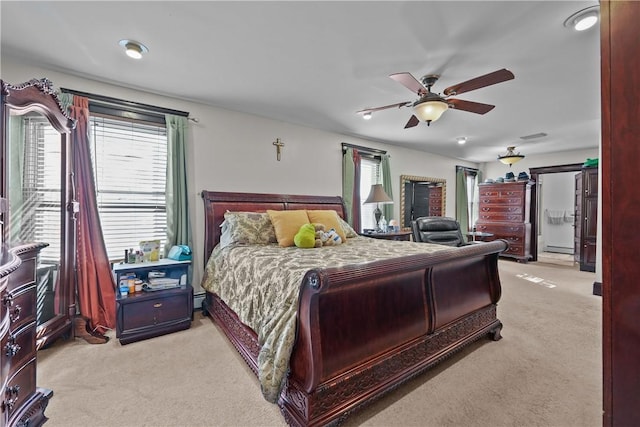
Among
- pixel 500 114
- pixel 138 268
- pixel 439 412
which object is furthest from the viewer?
pixel 500 114

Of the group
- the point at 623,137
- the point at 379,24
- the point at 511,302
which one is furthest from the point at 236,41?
the point at 511,302

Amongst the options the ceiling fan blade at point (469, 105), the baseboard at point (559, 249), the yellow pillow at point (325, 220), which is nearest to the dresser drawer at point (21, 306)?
the yellow pillow at point (325, 220)

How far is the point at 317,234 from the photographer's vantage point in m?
3.05

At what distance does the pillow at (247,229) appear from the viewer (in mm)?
3049

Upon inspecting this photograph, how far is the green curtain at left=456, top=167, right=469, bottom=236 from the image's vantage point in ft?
22.5

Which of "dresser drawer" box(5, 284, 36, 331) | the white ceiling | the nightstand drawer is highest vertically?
the white ceiling

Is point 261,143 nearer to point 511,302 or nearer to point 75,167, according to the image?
point 75,167

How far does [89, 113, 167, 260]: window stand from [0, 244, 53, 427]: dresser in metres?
1.30

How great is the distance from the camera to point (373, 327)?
173cm

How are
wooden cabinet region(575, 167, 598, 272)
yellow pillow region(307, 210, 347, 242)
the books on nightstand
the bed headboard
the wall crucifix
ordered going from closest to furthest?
the books on nightstand
the bed headboard
yellow pillow region(307, 210, 347, 242)
the wall crucifix
wooden cabinet region(575, 167, 598, 272)

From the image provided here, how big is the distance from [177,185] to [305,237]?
1.57m

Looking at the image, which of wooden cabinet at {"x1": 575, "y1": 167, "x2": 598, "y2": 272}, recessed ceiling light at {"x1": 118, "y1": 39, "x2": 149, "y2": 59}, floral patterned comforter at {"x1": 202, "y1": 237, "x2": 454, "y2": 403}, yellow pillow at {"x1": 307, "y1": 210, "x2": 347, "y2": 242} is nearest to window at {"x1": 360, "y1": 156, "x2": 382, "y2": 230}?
yellow pillow at {"x1": 307, "y1": 210, "x2": 347, "y2": 242}

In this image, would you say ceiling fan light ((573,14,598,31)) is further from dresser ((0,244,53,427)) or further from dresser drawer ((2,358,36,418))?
dresser drawer ((2,358,36,418))

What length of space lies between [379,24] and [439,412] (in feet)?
8.18
